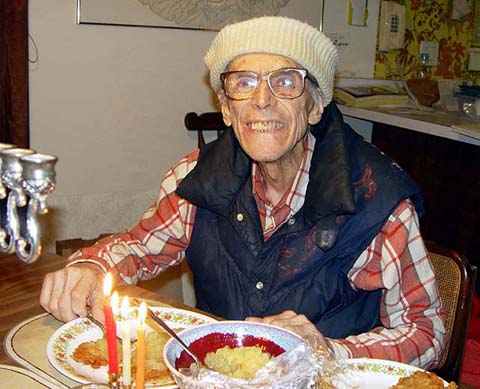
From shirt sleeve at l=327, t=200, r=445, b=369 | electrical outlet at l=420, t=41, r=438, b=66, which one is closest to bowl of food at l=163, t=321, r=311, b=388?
shirt sleeve at l=327, t=200, r=445, b=369

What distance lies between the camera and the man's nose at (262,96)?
148cm

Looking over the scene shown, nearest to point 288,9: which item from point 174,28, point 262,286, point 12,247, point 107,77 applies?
point 174,28

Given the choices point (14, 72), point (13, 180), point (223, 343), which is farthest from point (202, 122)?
point (13, 180)

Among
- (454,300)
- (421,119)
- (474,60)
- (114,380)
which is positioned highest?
(474,60)

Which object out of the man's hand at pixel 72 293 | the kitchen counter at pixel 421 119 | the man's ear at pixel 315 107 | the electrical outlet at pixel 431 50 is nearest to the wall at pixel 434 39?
the electrical outlet at pixel 431 50

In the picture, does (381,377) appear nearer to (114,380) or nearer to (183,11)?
(114,380)

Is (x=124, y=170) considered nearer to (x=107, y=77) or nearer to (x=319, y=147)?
(x=107, y=77)

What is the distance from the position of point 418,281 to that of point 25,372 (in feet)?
2.60

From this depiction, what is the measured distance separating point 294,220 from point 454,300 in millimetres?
405

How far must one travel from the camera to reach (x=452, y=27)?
13.6 ft

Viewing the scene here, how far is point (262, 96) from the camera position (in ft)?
4.83

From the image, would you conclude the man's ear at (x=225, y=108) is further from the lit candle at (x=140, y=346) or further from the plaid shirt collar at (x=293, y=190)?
the lit candle at (x=140, y=346)

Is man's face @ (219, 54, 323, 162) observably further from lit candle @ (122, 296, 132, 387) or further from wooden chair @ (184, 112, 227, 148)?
wooden chair @ (184, 112, 227, 148)

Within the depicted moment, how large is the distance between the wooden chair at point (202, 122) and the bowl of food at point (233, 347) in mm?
1966
